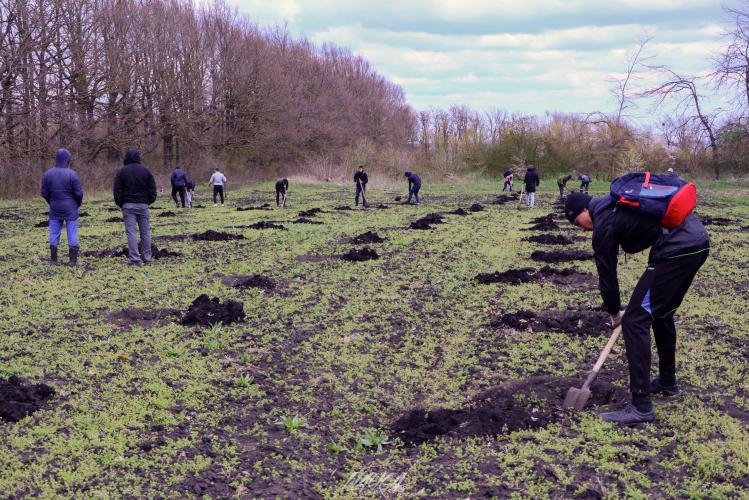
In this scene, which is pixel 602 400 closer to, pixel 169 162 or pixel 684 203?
pixel 684 203

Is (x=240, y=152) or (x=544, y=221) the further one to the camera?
(x=240, y=152)

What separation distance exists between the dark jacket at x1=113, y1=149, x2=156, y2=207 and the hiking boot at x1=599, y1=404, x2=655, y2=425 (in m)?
9.18

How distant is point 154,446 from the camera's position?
456 cm

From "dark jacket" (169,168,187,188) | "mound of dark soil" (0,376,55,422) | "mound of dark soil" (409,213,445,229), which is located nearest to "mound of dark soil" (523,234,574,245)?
"mound of dark soil" (409,213,445,229)

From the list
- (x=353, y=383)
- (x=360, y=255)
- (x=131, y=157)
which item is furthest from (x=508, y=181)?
(x=353, y=383)

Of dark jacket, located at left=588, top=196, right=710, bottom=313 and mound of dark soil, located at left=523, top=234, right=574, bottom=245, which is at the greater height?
dark jacket, located at left=588, top=196, right=710, bottom=313

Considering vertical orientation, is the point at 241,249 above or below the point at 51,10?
below

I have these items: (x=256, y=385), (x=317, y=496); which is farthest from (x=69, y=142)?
(x=317, y=496)

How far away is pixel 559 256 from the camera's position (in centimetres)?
1252

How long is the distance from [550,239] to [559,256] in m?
2.52

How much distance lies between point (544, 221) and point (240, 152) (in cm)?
3671

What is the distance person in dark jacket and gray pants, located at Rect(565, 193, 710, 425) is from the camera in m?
4.60

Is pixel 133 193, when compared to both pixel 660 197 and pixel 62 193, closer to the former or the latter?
pixel 62 193

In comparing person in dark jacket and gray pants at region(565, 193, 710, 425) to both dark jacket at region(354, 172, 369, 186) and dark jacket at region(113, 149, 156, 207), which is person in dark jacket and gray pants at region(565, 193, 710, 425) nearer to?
dark jacket at region(113, 149, 156, 207)
